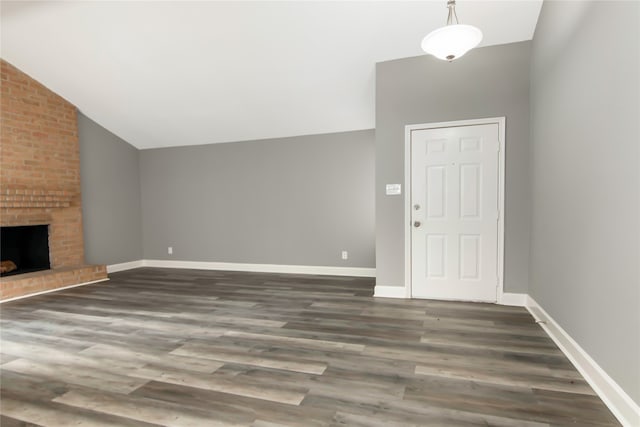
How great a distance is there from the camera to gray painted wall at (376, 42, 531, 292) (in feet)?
12.2

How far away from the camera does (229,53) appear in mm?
4152

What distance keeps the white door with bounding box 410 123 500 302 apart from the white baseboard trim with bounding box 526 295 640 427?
98 cm

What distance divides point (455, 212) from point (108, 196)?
5.84 metres

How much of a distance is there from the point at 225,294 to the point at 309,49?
3.24m

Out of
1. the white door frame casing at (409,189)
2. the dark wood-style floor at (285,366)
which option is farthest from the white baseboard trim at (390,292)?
the dark wood-style floor at (285,366)

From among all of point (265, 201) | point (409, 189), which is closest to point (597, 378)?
point (409, 189)

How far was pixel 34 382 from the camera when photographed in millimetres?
2248

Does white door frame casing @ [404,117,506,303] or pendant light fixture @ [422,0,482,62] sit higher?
pendant light fixture @ [422,0,482,62]

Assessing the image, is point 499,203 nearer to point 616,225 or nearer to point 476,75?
point 476,75

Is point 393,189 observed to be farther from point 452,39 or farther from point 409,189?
point 452,39

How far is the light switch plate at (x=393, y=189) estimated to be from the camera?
13.6ft

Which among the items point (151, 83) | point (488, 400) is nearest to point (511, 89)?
point (488, 400)

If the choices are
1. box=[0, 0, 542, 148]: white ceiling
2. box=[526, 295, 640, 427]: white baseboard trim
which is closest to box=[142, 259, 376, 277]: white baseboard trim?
box=[0, 0, 542, 148]: white ceiling

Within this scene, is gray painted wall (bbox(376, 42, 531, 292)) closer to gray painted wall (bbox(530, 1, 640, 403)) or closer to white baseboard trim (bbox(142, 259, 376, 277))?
gray painted wall (bbox(530, 1, 640, 403))
